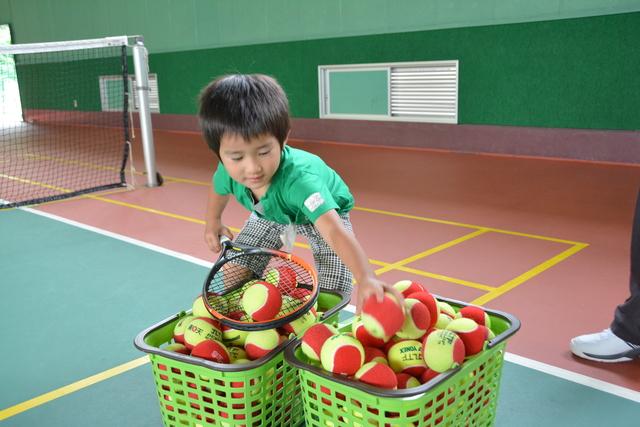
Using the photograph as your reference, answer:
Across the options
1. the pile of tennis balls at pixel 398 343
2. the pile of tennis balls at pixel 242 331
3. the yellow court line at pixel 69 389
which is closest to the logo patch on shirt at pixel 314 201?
the pile of tennis balls at pixel 242 331

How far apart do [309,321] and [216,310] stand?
304 millimetres

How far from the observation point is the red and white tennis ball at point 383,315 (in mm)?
1568

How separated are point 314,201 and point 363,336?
0.46m

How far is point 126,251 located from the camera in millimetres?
4086

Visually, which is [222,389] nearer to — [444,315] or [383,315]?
[383,315]

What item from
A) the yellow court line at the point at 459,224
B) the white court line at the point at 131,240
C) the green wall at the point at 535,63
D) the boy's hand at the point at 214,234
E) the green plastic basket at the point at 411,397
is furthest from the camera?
the green wall at the point at 535,63

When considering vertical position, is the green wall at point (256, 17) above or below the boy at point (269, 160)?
above

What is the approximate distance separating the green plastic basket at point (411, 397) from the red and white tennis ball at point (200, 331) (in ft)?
0.98

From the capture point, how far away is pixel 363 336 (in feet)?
5.70

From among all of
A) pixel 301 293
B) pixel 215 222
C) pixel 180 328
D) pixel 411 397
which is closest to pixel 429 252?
pixel 215 222

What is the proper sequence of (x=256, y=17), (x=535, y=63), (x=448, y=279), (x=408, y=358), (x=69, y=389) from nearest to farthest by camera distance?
(x=408, y=358)
(x=69, y=389)
(x=448, y=279)
(x=535, y=63)
(x=256, y=17)

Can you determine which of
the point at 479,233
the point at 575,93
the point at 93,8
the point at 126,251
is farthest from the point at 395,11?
the point at 93,8

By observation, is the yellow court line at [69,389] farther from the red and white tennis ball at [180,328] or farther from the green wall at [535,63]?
the green wall at [535,63]

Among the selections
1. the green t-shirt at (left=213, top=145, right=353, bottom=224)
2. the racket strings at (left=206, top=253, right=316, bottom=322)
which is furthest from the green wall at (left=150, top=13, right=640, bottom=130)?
the racket strings at (left=206, top=253, right=316, bottom=322)
